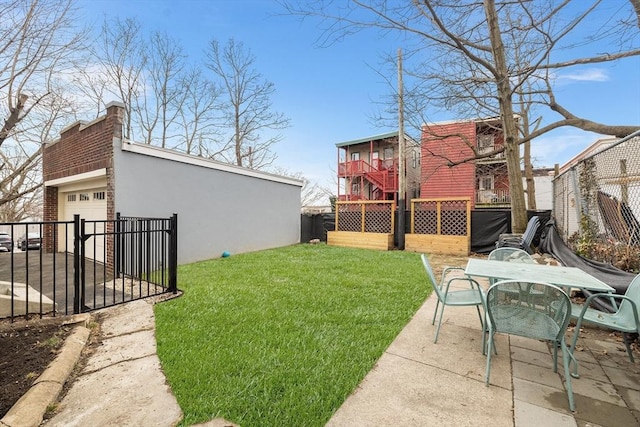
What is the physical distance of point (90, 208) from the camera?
7.54m

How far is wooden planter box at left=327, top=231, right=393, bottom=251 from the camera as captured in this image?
10391mm

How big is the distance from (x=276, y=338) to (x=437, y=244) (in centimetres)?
807

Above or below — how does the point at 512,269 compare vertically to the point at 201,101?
below

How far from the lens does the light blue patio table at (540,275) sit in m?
2.25

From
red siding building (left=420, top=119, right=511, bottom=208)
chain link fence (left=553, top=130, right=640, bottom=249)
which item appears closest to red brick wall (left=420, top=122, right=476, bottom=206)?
red siding building (left=420, top=119, right=511, bottom=208)

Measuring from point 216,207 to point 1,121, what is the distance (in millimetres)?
5213

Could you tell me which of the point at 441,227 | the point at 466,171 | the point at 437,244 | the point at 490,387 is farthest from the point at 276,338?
the point at 466,171

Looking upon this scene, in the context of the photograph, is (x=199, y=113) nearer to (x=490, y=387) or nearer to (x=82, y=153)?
(x=82, y=153)

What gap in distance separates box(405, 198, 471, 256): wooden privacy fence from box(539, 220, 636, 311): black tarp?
112 inches

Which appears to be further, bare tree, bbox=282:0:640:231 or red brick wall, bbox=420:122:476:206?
red brick wall, bbox=420:122:476:206

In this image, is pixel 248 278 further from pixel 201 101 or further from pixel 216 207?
pixel 201 101

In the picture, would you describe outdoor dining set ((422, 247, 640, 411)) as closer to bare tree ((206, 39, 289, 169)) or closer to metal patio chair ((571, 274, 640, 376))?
metal patio chair ((571, 274, 640, 376))

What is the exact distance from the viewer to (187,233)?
731cm

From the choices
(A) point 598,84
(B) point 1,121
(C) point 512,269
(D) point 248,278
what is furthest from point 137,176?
(A) point 598,84
